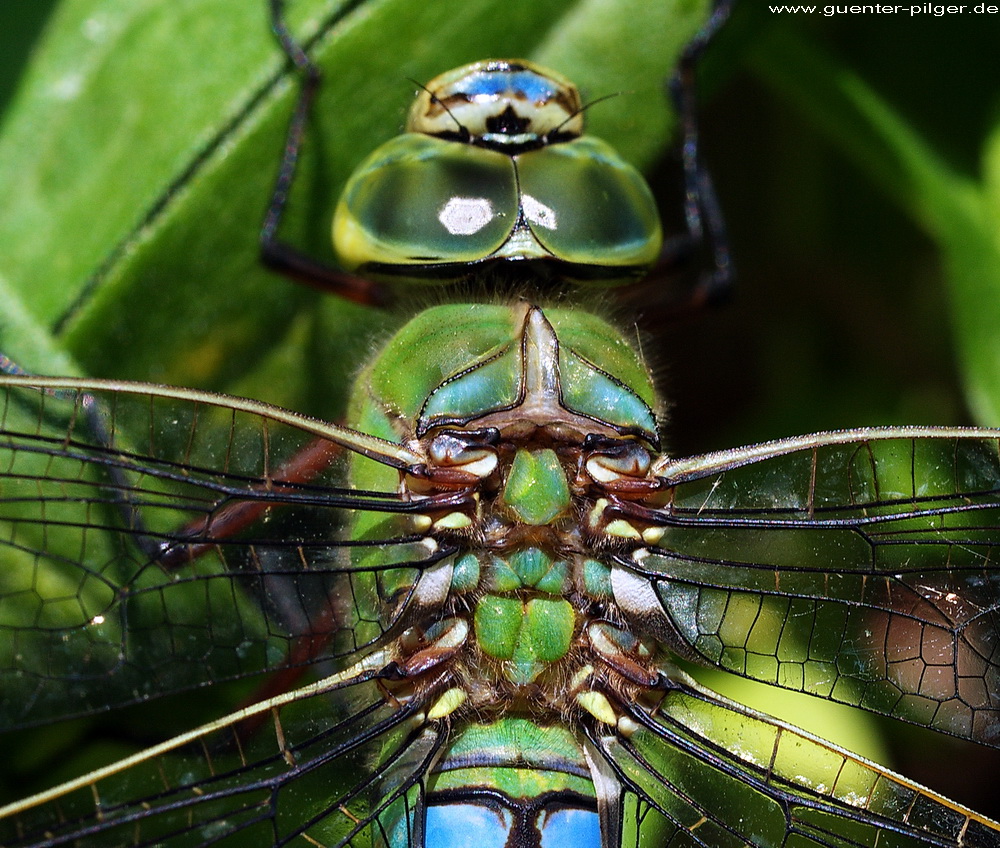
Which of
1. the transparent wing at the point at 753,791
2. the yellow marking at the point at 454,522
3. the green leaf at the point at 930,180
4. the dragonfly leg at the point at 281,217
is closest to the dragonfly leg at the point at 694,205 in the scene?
the green leaf at the point at 930,180

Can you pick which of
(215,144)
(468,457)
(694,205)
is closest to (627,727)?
(468,457)

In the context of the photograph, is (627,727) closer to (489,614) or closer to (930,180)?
(489,614)

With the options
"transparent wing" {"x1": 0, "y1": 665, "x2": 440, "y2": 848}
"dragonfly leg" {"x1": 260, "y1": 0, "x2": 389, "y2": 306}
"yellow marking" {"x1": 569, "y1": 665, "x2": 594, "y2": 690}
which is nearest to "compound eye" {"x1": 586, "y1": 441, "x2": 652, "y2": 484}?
"yellow marking" {"x1": 569, "y1": 665, "x2": 594, "y2": 690}

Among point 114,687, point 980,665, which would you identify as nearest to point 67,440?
point 114,687

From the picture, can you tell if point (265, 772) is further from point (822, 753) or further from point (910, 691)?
point (910, 691)

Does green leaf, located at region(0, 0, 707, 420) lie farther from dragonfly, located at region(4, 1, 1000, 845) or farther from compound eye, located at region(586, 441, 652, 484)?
compound eye, located at region(586, 441, 652, 484)

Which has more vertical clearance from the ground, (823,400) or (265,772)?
(823,400)
